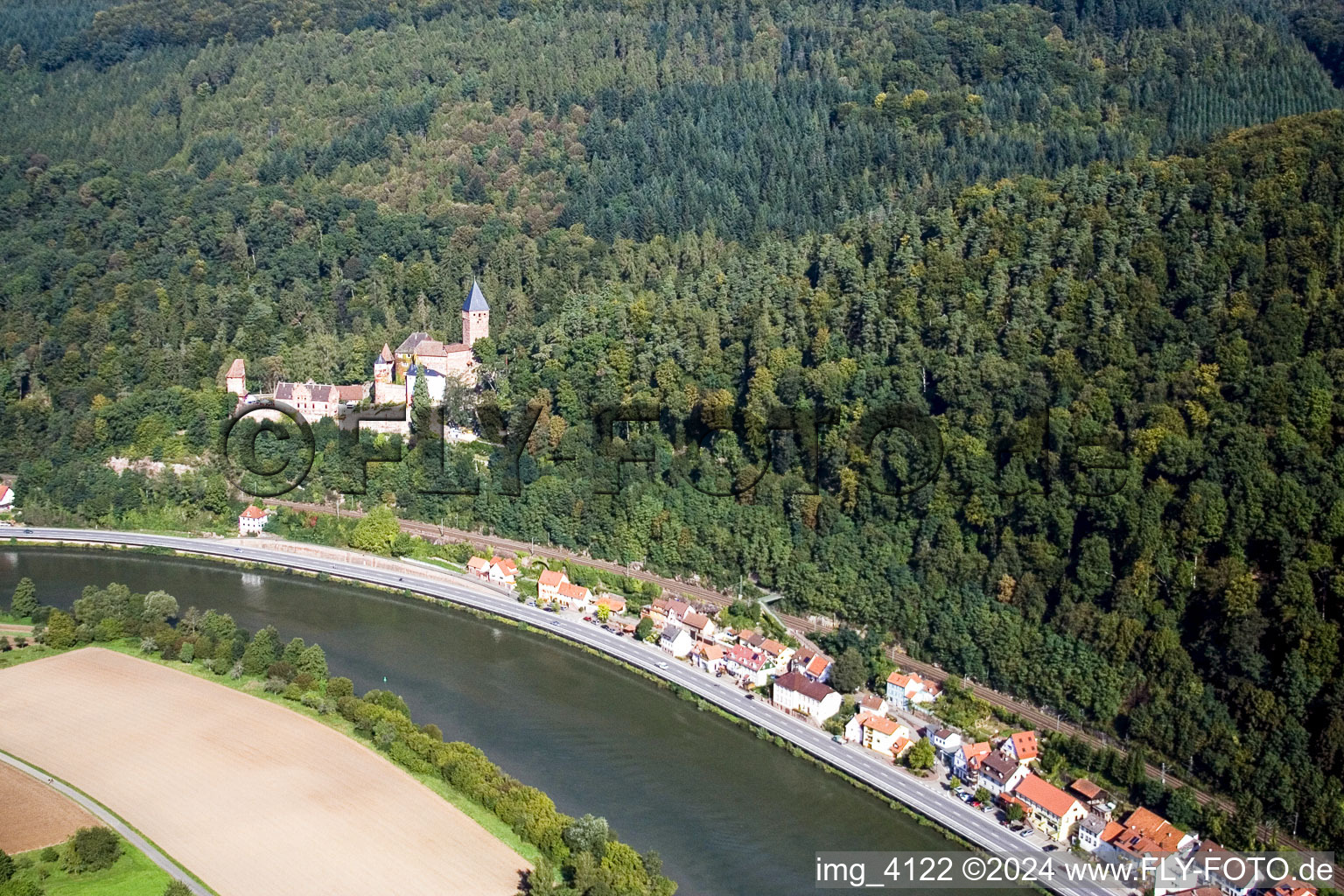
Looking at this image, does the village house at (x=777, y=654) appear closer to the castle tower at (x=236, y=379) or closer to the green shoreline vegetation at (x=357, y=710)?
the green shoreline vegetation at (x=357, y=710)

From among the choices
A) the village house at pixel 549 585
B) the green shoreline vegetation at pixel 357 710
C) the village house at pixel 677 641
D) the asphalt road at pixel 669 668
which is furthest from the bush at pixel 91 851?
the village house at pixel 549 585

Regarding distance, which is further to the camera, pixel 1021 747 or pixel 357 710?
pixel 357 710

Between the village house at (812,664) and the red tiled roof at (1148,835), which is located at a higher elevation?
the village house at (812,664)

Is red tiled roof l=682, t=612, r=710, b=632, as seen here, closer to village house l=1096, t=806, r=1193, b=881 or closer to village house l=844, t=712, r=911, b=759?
village house l=844, t=712, r=911, b=759

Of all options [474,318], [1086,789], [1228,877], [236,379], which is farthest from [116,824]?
[474,318]

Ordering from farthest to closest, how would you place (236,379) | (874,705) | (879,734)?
(236,379) < (874,705) < (879,734)

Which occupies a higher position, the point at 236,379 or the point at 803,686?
the point at 236,379

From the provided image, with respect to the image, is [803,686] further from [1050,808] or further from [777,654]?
[1050,808]
